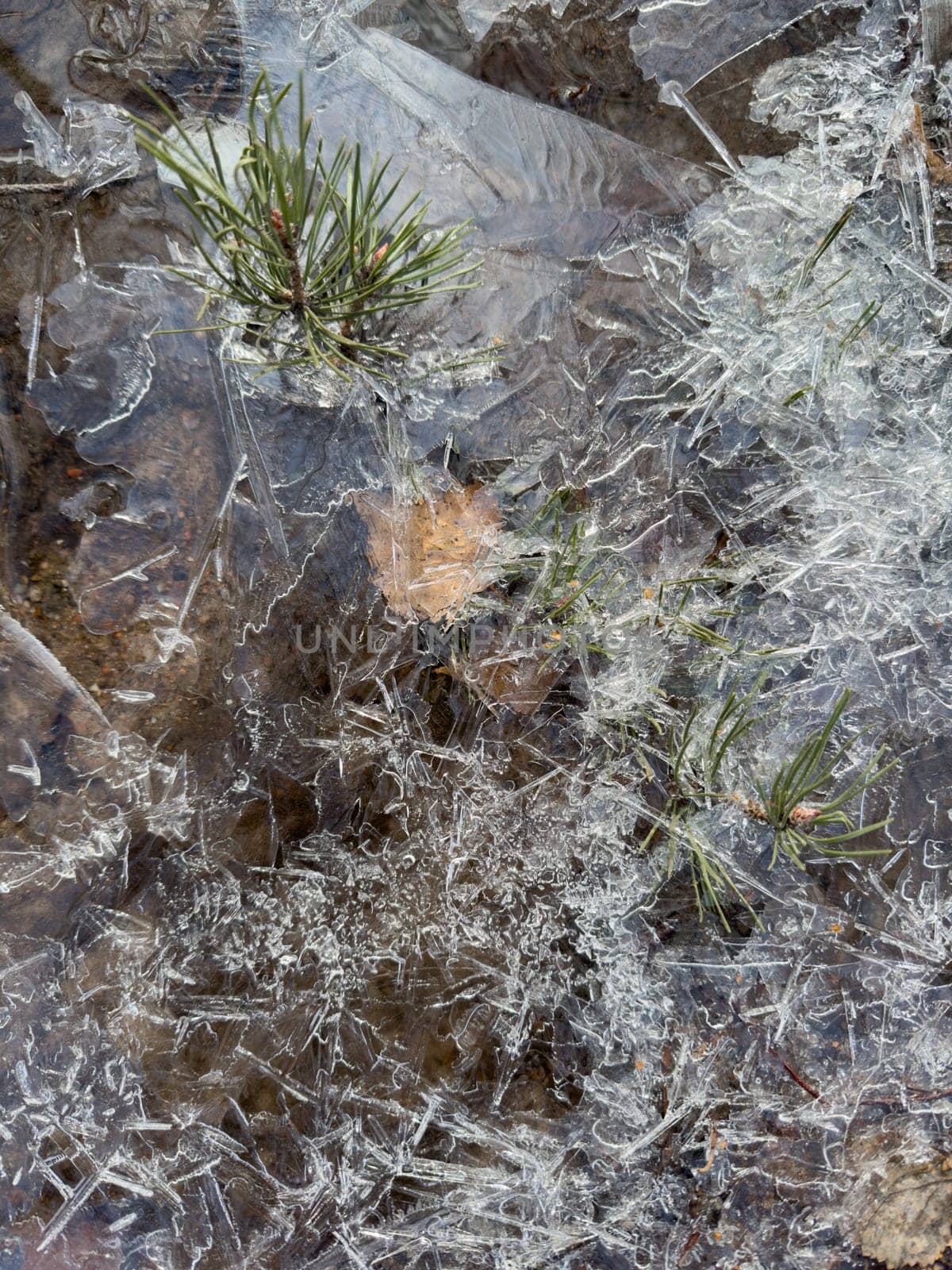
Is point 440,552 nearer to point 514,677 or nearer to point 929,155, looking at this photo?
Answer: point 514,677

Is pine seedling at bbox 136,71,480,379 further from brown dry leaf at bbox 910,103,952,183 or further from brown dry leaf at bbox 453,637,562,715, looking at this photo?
brown dry leaf at bbox 910,103,952,183

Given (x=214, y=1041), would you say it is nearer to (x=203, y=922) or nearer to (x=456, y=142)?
(x=203, y=922)

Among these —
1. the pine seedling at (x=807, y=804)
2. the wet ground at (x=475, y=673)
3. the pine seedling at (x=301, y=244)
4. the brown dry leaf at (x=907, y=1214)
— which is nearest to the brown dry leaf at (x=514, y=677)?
the wet ground at (x=475, y=673)

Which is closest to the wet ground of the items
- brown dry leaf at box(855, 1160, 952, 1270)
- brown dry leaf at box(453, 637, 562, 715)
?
brown dry leaf at box(453, 637, 562, 715)

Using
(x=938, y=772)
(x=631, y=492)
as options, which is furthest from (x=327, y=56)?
(x=938, y=772)

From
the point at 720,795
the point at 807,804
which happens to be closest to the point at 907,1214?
the point at 807,804

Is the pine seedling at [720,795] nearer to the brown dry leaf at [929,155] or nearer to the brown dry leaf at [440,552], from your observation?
Answer: the brown dry leaf at [440,552]

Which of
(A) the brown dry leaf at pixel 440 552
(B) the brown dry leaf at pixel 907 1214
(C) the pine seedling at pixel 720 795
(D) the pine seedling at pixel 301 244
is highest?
(D) the pine seedling at pixel 301 244

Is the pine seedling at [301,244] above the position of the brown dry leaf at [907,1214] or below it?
above
